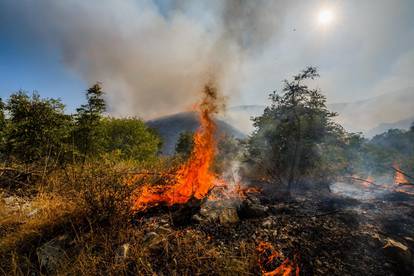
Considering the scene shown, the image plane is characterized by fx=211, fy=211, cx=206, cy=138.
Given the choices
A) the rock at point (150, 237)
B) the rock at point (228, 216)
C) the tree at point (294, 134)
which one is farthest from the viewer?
the tree at point (294, 134)

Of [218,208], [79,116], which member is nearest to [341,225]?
[218,208]

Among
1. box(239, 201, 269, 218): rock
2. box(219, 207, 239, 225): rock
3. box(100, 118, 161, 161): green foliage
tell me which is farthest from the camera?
box(100, 118, 161, 161): green foliage

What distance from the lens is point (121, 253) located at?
10.8 feet

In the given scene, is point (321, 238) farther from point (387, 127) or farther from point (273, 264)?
point (387, 127)

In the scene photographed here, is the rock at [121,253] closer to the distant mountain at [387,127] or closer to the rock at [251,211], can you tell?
the rock at [251,211]

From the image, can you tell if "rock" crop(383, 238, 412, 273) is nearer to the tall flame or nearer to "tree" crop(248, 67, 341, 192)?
the tall flame

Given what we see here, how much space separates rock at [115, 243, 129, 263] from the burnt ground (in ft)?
1.51

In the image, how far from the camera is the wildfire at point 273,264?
314 cm

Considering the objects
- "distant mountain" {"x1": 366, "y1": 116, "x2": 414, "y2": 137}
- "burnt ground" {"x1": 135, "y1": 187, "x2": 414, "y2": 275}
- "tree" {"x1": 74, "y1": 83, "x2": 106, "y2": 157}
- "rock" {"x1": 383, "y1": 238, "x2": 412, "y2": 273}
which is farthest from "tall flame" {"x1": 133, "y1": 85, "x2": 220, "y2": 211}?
"distant mountain" {"x1": 366, "y1": 116, "x2": 414, "y2": 137}

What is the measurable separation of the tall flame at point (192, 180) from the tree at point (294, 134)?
479 cm

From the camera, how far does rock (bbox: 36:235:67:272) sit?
11.1 feet

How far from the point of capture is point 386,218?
568 centimetres

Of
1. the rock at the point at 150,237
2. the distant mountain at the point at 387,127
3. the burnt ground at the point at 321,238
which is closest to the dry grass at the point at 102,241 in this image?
the rock at the point at 150,237

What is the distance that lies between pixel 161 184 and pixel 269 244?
3303mm
